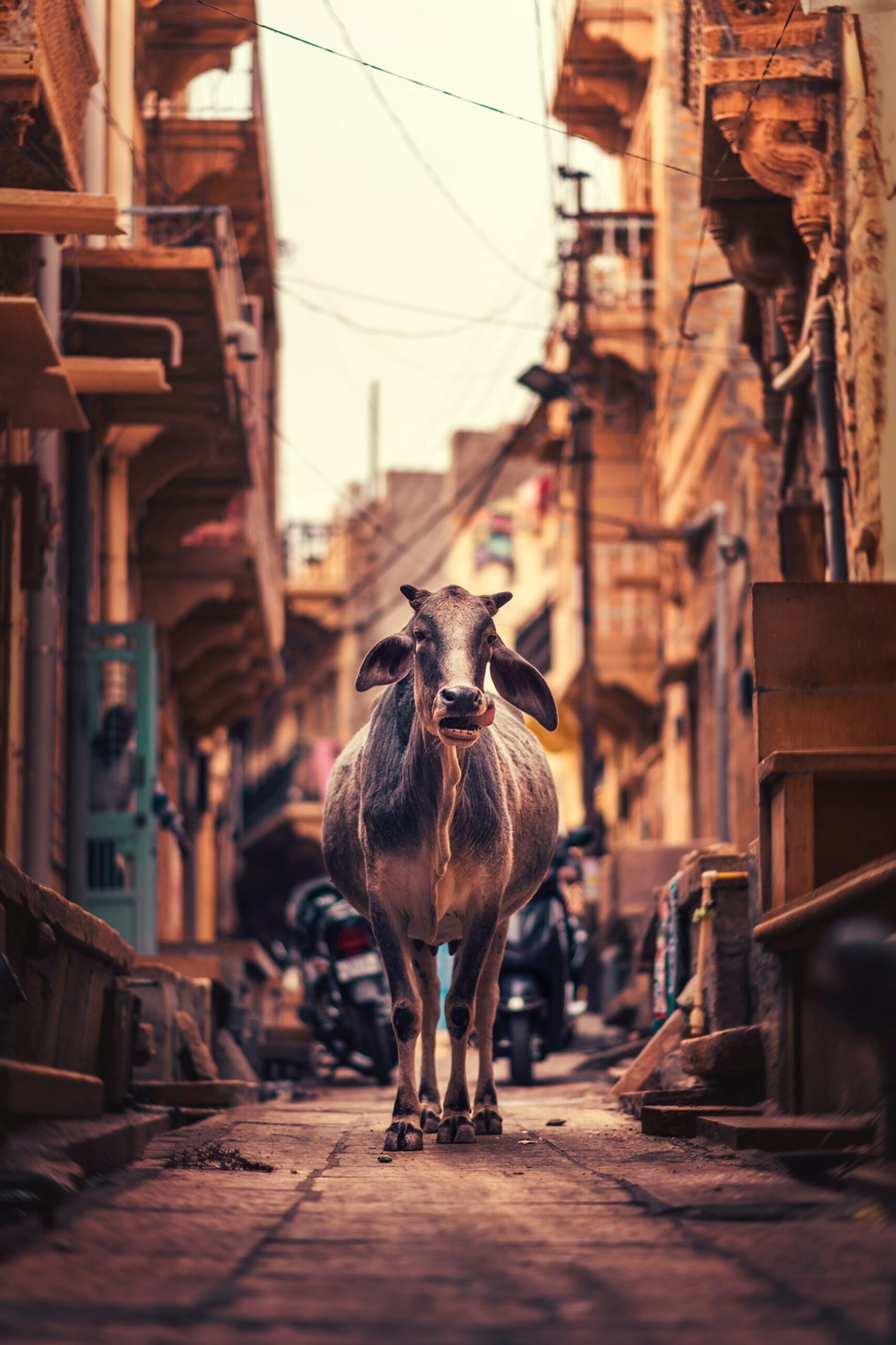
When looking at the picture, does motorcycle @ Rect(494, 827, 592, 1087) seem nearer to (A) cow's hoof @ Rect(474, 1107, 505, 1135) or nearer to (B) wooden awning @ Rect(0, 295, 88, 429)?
(B) wooden awning @ Rect(0, 295, 88, 429)

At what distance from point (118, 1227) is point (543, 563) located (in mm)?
42273

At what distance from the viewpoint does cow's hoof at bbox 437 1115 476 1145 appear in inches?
313

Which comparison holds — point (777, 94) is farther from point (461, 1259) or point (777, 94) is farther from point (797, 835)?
point (461, 1259)

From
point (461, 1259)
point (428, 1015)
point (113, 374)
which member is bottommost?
point (461, 1259)

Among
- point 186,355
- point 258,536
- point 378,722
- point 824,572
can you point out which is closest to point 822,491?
point 824,572

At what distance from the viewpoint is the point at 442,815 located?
808 centimetres

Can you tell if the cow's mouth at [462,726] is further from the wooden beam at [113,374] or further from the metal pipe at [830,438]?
the wooden beam at [113,374]

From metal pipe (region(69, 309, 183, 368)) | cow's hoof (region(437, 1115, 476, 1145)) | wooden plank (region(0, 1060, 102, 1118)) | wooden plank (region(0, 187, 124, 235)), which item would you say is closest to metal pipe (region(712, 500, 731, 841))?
metal pipe (region(69, 309, 183, 368))

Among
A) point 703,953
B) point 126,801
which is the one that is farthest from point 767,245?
point 126,801

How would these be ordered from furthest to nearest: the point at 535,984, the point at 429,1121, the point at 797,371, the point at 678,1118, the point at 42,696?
the point at 535,984
the point at 42,696
the point at 797,371
the point at 429,1121
the point at 678,1118

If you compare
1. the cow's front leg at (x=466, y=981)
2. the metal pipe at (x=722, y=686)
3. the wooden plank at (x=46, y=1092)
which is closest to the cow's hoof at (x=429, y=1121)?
the cow's front leg at (x=466, y=981)

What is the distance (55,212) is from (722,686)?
1561cm

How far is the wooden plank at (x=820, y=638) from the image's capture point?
26.3 feet

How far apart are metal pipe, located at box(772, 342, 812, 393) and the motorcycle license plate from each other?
519 centimetres
